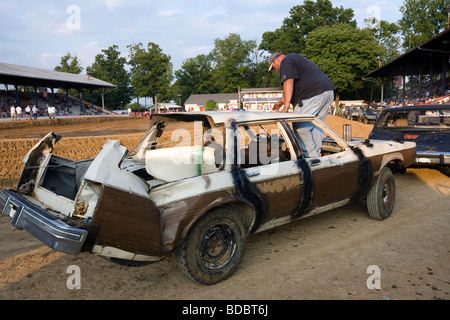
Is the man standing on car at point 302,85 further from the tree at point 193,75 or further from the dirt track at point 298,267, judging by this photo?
the tree at point 193,75

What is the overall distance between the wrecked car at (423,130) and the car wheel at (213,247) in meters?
4.89

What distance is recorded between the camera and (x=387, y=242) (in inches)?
157

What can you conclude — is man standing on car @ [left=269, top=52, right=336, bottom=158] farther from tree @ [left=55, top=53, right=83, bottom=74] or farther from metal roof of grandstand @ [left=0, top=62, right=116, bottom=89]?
tree @ [left=55, top=53, right=83, bottom=74]

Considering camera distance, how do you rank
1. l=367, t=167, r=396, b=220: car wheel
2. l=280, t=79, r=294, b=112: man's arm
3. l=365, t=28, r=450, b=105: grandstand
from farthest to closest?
l=365, t=28, r=450, b=105: grandstand → l=280, t=79, r=294, b=112: man's arm → l=367, t=167, r=396, b=220: car wheel

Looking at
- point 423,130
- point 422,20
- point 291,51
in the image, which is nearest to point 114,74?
point 291,51

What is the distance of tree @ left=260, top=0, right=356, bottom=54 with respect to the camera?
276 ft

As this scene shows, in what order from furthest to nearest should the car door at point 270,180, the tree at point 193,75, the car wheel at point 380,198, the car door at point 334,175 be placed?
the tree at point 193,75, the car wheel at point 380,198, the car door at point 334,175, the car door at point 270,180

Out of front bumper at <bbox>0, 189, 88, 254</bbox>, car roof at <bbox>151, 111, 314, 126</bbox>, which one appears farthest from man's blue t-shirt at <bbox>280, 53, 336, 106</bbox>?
front bumper at <bbox>0, 189, 88, 254</bbox>

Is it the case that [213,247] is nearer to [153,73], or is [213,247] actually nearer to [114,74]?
[153,73]

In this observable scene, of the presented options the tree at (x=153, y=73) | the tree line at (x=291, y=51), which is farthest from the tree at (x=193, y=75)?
the tree at (x=153, y=73)

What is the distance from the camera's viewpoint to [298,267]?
346 centimetres

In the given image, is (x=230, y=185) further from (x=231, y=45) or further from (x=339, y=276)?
(x=231, y=45)

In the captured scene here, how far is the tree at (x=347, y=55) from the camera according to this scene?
6031 cm
